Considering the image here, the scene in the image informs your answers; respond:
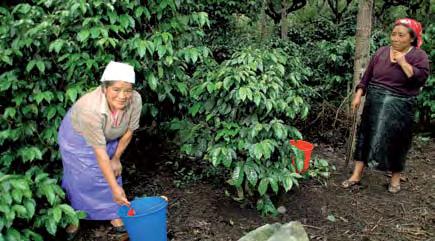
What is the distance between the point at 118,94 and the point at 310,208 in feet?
6.10

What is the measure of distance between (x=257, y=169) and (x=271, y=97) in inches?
21.2

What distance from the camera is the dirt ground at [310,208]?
9.72ft

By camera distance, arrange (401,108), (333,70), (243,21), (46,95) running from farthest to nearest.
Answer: (243,21) → (333,70) → (401,108) → (46,95)

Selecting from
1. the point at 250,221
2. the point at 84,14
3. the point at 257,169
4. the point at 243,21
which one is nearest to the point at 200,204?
the point at 250,221

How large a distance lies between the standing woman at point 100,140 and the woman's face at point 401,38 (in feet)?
6.79

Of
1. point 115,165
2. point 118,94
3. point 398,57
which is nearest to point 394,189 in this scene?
point 398,57

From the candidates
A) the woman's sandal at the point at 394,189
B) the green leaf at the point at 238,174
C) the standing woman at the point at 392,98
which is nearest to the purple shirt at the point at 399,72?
the standing woman at the point at 392,98

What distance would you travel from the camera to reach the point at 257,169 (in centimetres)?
287

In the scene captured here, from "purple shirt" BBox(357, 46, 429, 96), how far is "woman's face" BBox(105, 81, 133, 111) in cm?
212

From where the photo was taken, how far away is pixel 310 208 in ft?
10.7

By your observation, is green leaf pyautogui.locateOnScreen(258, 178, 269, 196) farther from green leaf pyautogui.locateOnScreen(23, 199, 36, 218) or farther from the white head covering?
green leaf pyautogui.locateOnScreen(23, 199, 36, 218)

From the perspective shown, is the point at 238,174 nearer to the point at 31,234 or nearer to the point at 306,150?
the point at 306,150

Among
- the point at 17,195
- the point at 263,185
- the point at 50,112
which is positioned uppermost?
the point at 50,112

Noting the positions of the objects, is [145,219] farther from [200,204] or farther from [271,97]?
[271,97]
